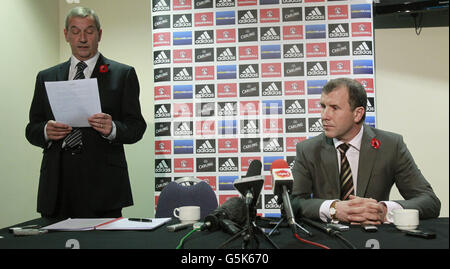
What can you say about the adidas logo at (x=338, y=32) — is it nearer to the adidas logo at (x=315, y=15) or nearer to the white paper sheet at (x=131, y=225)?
the adidas logo at (x=315, y=15)

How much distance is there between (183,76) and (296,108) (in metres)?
1.20

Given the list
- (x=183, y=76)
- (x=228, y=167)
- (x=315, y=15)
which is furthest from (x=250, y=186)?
(x=315, y=15)

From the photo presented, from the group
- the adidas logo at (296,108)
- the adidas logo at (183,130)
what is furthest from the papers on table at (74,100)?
the adidas logo at (296,108)

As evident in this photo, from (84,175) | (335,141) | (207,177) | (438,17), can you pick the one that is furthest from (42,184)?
(438,17)

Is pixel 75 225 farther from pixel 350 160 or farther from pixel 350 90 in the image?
pixel 350 90

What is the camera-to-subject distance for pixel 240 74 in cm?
410

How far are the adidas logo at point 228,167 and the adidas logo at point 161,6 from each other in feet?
5.59

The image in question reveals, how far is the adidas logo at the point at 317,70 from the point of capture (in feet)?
13.3

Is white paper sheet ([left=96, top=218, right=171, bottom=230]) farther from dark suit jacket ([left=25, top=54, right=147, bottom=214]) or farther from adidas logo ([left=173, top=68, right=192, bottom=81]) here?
adidas logo ([left=173, top=68, right=192, bottom=81])

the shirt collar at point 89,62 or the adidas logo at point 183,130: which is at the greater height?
the shirt collar at point 89,62

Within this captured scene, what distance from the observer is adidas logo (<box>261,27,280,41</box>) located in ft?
13.5
